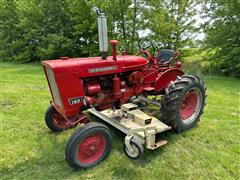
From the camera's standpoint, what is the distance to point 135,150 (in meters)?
2.88

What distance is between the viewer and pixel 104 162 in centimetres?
294

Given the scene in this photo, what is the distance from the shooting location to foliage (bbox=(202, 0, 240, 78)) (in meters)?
8.85

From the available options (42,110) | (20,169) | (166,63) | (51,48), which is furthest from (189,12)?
(20,169)

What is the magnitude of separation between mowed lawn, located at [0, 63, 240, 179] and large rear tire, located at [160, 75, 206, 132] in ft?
0.60

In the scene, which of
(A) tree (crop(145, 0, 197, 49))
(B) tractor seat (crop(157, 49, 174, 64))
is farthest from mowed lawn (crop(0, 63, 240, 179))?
(A) tree (crop(145, 0, 197, 49))

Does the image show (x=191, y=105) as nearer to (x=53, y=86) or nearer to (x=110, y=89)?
(x=110, y=89)

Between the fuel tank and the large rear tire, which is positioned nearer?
the fuel tank

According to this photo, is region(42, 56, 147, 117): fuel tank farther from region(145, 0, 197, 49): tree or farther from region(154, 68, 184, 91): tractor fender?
region(145, 0, 197, 49): tree

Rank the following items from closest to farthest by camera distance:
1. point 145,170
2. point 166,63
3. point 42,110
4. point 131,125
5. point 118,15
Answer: point 145,170 → point 131,125 → point 166,63 → point 42,110 → point 118,15

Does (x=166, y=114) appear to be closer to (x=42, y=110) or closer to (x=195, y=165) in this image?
(x=195, y=165)

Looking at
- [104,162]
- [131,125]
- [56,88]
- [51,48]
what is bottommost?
[51,48]

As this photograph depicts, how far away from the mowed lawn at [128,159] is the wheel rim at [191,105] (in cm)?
21

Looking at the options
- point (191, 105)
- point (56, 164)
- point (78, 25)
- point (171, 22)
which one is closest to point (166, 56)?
point (191, 105)

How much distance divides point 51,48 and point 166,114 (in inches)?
411
